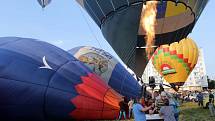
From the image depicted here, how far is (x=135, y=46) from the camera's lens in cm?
1162

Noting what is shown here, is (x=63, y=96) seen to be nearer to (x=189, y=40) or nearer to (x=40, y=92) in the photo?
(x=40, y=92)

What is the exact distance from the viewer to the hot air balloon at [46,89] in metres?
7.73

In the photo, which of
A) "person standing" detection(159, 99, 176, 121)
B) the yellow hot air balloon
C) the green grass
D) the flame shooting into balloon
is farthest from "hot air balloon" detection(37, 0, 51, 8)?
the yellow hot air balloon

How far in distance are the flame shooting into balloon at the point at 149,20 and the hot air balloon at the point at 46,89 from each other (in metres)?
3.11

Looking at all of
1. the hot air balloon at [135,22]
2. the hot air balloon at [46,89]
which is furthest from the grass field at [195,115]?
the hot air balloon at [46,89]

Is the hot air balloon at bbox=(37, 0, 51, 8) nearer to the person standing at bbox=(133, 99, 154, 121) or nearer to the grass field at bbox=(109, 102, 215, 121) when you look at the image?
the grass field at bbox=(109, 102, 215, 121)

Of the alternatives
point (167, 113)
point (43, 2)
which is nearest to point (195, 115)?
point (43, 2)

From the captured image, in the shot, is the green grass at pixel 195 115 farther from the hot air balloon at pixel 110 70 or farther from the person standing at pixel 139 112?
the person standing at pixel 139 112

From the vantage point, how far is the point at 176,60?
26141mm

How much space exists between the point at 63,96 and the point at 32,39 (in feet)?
7.31

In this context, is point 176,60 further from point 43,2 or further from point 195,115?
point 43,2

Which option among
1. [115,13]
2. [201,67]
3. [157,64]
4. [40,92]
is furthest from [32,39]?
[201,67]

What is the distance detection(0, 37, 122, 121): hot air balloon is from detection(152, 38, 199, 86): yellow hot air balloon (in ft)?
57.8

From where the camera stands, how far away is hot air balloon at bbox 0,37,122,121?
7734 millimetres
